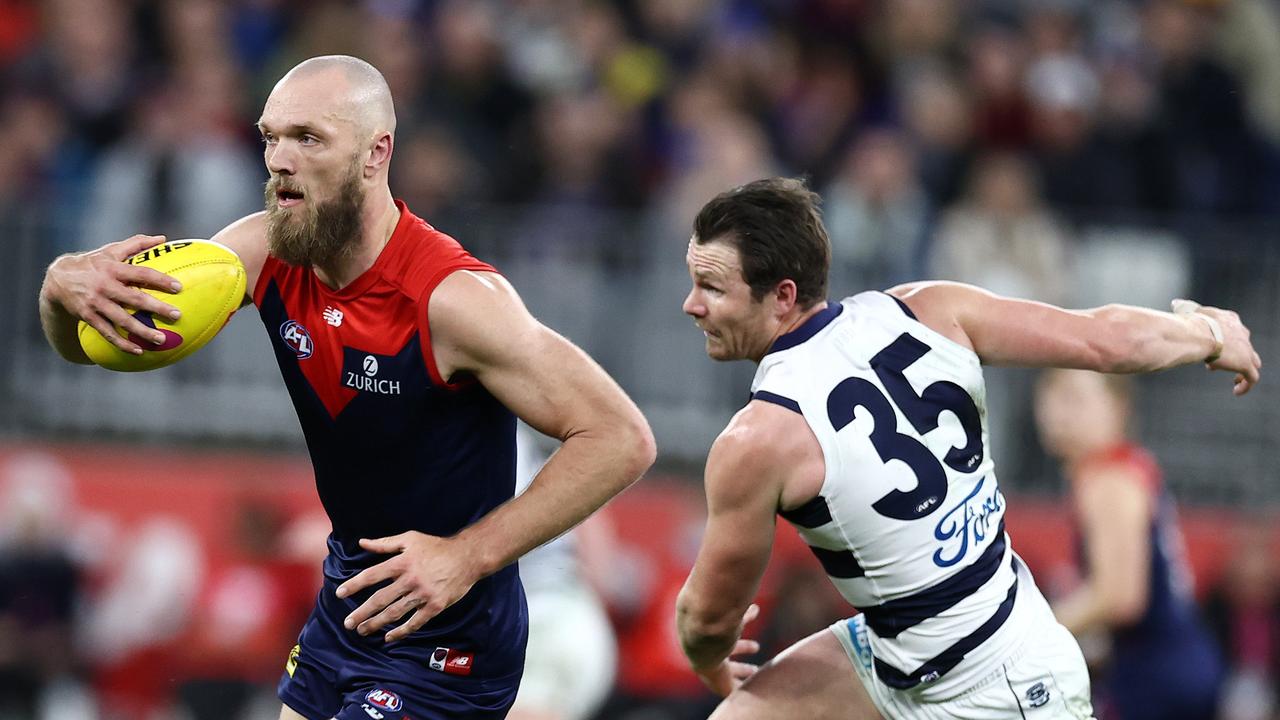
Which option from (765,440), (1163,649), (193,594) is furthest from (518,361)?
(193,594)

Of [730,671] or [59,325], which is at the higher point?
[59,325]

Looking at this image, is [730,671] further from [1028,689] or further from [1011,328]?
[1011,328]

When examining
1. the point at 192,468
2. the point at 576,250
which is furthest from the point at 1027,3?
the point at 192,468

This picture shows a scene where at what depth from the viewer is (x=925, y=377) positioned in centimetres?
506

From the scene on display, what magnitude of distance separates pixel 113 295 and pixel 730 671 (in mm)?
2259

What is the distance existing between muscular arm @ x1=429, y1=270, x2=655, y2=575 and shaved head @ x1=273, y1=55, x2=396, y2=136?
51cm

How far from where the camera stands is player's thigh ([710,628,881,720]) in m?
5.44

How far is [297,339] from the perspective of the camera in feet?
16.4

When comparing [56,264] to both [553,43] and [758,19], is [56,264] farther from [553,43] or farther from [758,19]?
[758,19]

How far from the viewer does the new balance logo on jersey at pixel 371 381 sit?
15.9ft

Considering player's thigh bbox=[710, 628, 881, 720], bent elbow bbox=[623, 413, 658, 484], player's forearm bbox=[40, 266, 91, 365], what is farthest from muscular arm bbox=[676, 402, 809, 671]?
player's forearm bbox=[40, 266, 91, 365]

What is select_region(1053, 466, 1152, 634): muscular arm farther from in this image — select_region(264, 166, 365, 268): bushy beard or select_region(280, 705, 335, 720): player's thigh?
select_region(264, 166, 365, 268): bushy beard

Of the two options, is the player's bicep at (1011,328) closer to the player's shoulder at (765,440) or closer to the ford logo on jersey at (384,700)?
the player's shoulder at (765,440)

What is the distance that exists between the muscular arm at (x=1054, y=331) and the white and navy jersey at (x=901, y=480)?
0.08 meters
